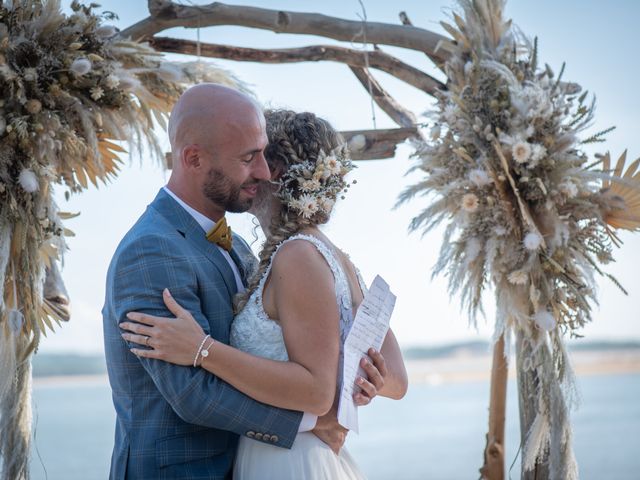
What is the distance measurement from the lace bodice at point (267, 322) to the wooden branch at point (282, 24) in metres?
1.71

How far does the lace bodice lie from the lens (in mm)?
2436

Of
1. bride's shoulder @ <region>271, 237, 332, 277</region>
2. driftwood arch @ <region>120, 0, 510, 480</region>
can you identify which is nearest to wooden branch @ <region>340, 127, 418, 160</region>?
driftwood arch @ <region>120, 0, 510, 480</region>

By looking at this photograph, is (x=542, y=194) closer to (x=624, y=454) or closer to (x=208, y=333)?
(x=208, y=333)

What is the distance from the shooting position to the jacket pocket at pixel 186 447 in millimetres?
2365

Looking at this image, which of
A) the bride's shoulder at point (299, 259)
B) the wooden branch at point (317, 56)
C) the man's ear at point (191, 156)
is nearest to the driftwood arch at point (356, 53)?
the wooden branch at point (317, 56)

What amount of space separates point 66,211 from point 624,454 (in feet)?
45.3

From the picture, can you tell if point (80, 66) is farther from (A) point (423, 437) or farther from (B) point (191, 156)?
(A) point (423, 437)

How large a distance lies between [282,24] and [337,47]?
33 centimetres

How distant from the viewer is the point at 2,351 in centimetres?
317

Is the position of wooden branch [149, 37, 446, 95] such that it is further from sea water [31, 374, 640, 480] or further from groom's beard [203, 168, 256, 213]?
sea water [31, 374, 640, 480]

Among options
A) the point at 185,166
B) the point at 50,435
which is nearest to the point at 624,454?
the point at 50,435

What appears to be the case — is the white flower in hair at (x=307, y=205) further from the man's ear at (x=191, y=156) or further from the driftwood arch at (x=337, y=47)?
the driftwood arch at (x=337, y=47)

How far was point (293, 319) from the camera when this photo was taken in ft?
7.79

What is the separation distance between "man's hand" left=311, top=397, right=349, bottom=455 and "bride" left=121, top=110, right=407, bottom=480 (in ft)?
0.06
